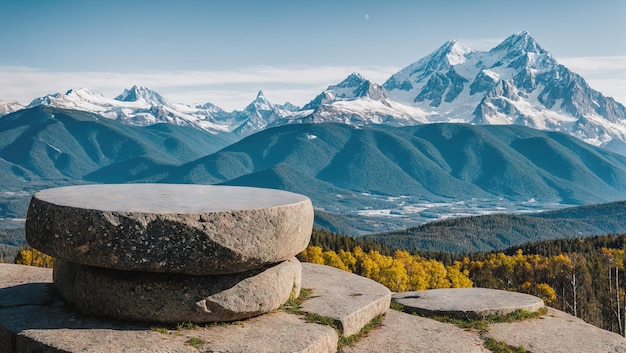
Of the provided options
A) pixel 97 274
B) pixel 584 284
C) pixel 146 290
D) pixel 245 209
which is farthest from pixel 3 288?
pixel 584 284

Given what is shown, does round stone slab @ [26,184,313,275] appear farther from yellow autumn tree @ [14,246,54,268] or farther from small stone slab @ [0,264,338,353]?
yellow autumn tree @ [14,246,54,268]

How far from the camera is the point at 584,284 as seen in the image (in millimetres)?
101000

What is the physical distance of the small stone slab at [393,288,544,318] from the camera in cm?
1342

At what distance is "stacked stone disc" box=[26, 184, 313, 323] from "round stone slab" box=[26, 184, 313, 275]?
0.02 metres

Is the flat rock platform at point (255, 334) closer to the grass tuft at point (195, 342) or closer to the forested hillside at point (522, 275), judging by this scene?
the grass tuft at point (195, 342)

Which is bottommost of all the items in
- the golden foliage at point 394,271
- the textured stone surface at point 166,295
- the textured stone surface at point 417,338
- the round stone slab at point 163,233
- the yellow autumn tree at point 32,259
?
the yellow autumn tree at point 32,259

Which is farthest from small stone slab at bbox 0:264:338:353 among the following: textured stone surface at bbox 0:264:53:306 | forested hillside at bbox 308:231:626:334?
forested hillside at bbox 308:231:626:334

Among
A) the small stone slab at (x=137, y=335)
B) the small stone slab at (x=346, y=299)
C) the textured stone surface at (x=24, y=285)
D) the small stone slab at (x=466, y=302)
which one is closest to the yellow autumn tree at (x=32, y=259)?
the textured stone surface at (x=24, y=285)

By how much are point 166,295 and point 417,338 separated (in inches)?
202

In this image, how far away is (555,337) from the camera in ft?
40.1

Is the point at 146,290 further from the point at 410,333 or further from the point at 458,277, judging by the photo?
the point at 458,277

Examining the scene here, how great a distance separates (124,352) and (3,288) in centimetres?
609

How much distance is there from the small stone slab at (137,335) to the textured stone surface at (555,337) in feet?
13.2

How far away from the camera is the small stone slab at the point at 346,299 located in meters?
11.7
